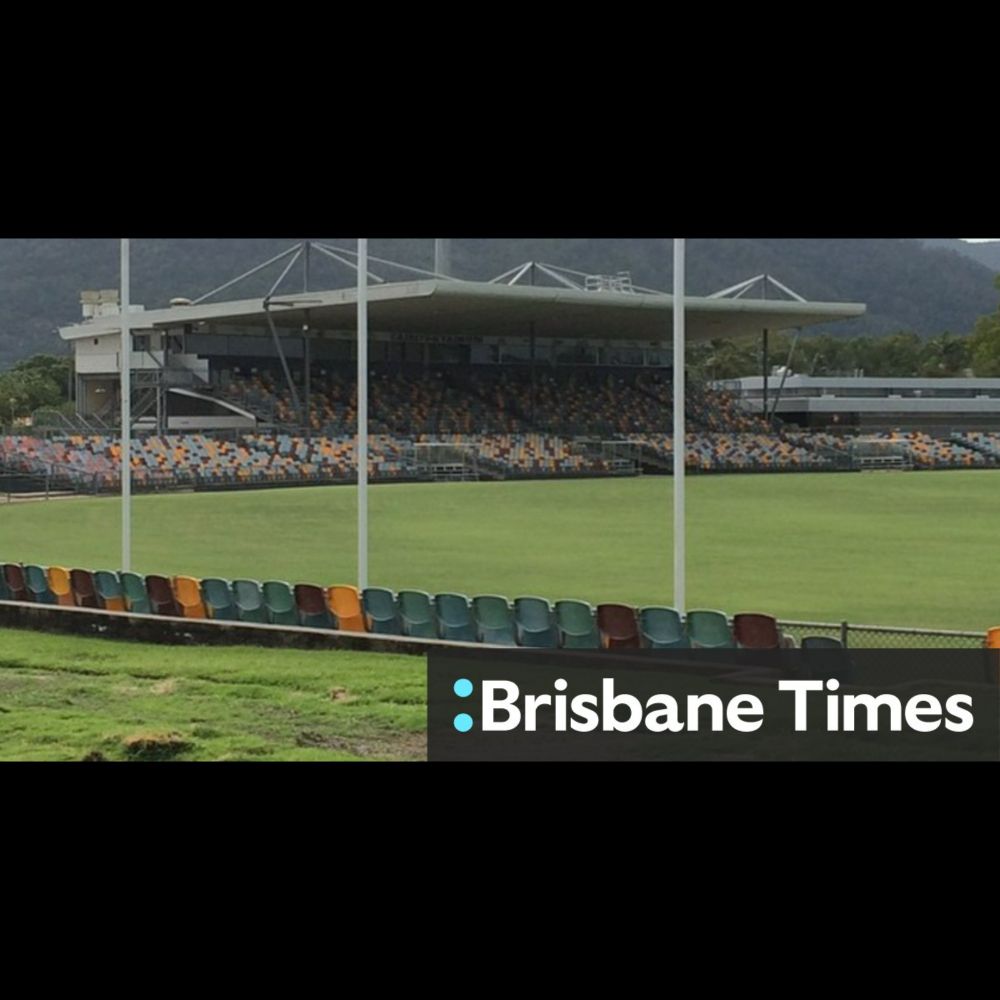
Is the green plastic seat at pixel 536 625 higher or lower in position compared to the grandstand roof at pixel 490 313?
lower

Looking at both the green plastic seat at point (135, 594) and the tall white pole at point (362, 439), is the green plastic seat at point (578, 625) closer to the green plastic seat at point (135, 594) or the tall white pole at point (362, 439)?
the tall white pole at point (362, 439)

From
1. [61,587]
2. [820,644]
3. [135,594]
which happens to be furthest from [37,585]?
[820,644]

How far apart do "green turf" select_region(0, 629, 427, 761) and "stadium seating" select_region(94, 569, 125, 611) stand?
175 cm

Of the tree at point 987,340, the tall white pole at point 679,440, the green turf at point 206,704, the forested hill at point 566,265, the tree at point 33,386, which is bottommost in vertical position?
the green turf at point 206,704

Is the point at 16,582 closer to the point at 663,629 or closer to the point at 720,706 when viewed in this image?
the point at 663,629

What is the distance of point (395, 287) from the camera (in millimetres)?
47000

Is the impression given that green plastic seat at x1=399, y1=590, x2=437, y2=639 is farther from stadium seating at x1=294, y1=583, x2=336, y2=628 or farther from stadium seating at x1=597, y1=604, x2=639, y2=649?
stadium seating at x1=597, y1=604, x2=639, y2=649

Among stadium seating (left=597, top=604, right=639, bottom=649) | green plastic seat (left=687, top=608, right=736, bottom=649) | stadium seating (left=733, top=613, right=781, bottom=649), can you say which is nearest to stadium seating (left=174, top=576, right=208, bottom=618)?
stadium seating (left=597, top=604, right=639, bottom=649)

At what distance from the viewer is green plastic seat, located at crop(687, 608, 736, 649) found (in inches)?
448

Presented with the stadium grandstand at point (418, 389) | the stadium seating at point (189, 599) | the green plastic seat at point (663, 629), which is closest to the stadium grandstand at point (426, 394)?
the stadium grandstand at point (418, 389)

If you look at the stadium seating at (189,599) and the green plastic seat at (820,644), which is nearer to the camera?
the green plastic seat at (820,644)

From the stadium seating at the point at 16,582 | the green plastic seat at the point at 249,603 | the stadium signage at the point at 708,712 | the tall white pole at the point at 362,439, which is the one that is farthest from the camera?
the stadium seating at the point at 16,582

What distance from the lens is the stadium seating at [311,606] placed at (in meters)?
13.6

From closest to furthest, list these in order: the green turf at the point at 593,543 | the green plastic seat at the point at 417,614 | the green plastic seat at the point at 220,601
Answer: the green plastic seat at the point at 417,614 < the green plastic seat at the point at 220,601 < the green turf at the point at 593,543
